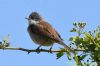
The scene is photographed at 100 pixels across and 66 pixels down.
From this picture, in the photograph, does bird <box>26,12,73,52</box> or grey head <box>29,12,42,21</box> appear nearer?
bird <box>26,12,73,52</box>

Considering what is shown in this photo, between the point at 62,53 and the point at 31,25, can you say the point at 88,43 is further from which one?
the point at 31,25

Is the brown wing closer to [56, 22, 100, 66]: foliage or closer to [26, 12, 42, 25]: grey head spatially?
[26, 12, 42, 25]: grey head

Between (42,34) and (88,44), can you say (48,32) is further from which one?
(88,44)

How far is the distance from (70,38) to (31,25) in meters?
4.02

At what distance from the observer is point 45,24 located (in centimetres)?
687

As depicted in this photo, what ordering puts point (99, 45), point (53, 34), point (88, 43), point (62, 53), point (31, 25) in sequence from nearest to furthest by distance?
point (99, 45)
point (88, 43)
point (62, 53)
point (53, 34)
point (31, 25)

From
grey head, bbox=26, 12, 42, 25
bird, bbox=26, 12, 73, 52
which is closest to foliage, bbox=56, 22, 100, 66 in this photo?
bird, bbox=26, 12, 73, 52

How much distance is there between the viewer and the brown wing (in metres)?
5.86

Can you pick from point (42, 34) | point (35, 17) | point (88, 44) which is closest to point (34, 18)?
point (35, 17)

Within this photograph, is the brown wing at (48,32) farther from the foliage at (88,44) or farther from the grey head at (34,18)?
the foliage at (88,44)

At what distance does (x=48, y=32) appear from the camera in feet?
20.4

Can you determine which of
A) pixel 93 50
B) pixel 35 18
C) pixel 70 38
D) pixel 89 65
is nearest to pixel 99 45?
pixel 93 50

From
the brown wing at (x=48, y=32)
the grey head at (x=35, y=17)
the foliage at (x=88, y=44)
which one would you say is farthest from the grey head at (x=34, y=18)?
the foliage at (x=88, y=44)

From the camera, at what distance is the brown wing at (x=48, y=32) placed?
586 cm
